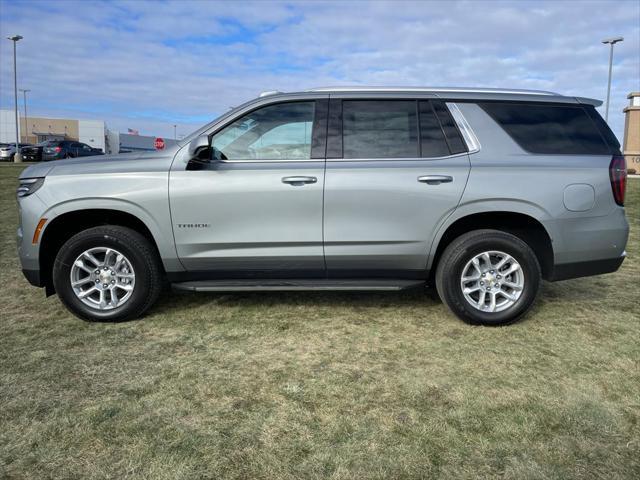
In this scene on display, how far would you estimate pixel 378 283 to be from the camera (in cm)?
407

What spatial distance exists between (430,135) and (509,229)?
1048 mm

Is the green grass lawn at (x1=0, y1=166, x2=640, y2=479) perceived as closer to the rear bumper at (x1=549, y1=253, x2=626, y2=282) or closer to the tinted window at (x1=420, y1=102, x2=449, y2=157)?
the rear bumper at (x1=549, y1=253, x2=626, y2=282)

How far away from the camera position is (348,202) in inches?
156

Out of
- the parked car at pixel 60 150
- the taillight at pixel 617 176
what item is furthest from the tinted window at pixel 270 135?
the parked car at pixel 60 150

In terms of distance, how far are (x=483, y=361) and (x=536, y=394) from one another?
0.50 m

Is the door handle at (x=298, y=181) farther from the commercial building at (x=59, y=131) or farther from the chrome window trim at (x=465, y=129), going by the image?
the commercial building at (x=59, y=131)

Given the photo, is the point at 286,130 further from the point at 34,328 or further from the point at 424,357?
the point at 34,328

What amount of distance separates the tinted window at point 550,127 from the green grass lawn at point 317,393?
1445mm

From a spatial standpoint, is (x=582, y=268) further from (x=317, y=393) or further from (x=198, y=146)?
(x=198, y=146)

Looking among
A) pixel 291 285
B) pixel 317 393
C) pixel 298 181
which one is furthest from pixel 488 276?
pixel 317 393

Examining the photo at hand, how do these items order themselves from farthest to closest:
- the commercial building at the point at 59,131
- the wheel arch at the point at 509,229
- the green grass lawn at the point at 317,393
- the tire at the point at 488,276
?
the commercial building at the point at 59,131 → the wheel arch at the point at 509,229 → the tire at the point at 488,276 → the green grass lawn at the point at 317,393

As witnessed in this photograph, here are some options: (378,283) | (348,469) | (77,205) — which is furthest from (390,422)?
(77,205)

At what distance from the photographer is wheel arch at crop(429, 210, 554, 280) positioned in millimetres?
4113

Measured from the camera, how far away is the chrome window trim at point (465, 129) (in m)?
4.05
